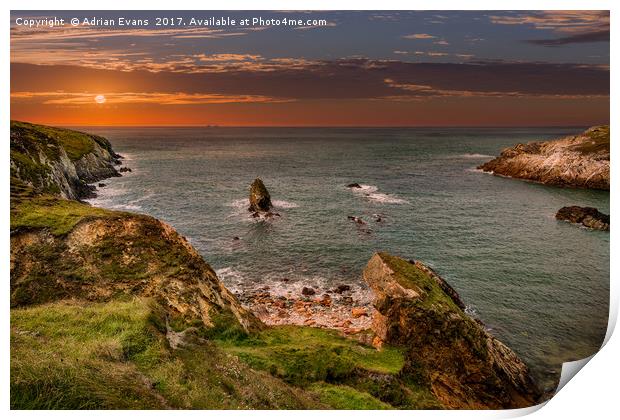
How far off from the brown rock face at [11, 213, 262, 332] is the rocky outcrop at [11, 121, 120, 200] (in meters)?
6.58

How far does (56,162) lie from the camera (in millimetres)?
46938

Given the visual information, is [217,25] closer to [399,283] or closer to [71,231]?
[71,231]

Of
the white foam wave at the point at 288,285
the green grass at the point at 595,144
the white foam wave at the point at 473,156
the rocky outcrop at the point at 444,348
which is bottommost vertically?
the white foam wave at the point at 288,285

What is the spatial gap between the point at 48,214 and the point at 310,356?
14.3 metres

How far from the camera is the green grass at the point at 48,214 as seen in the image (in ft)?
63.2

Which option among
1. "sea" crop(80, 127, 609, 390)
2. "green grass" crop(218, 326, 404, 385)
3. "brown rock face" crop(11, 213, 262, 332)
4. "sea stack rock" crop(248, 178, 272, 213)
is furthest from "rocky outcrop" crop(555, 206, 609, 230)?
"brown rock face" crop(11, 213, 262, 332)

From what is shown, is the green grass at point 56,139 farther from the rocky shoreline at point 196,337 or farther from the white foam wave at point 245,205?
the rocky shoreline at point 196,337

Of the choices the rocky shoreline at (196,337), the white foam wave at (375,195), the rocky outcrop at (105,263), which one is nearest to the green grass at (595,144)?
the white foam wave at (375,195)

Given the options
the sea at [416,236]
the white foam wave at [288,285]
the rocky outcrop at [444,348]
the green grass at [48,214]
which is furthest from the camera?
the white foam wave at [288,285]

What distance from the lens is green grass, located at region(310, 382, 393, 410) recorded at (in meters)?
15.0

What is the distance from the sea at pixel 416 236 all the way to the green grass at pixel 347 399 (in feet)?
38.5

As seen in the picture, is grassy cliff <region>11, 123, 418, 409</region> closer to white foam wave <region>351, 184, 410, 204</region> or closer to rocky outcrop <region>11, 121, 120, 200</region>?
rocky outcrop <region>11, 121, 120, 200</region>

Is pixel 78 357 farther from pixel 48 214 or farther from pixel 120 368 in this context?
pixel 48 214
